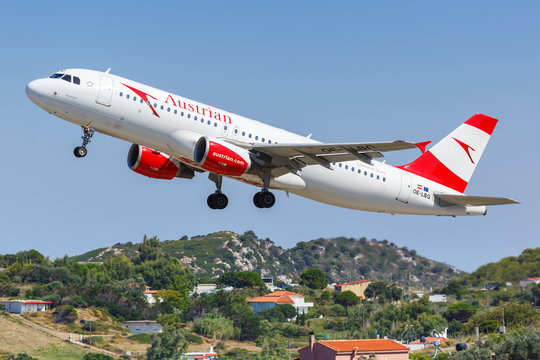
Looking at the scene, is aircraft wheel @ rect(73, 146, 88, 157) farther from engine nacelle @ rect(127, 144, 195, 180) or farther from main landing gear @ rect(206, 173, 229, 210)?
main landing gear @ rect(206, 173, 229, 210)

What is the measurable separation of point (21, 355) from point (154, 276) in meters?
73.8

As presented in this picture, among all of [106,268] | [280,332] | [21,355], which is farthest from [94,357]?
[106,268]

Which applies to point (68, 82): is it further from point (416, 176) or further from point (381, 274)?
point (381, 274)

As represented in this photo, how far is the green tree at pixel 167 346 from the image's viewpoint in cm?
9006

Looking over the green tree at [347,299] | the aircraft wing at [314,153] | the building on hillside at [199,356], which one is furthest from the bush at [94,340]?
the aircraft wing at [314,153]

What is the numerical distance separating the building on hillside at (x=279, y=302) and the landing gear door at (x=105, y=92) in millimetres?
98198

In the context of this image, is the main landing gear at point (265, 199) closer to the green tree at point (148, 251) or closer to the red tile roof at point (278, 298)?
the red tile roof at point (278, 298)

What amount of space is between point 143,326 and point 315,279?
5950 centimetres

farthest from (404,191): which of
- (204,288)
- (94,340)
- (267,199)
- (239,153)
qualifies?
(204,288)

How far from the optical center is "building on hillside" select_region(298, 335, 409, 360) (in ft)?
235

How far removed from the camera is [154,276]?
156 meters

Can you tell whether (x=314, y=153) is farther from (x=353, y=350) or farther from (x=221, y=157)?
(x=353, y=350)

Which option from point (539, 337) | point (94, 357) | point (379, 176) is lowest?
point (94, 357)

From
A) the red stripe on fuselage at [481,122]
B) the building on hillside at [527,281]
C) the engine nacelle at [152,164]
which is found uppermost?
the red stripe on fuselage at [481,122]
